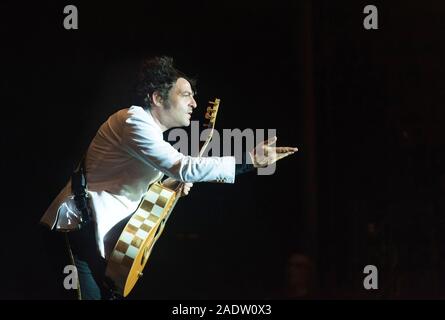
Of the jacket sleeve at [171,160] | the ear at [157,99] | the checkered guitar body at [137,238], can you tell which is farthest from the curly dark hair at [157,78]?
the checkered guitar body at [137,238]

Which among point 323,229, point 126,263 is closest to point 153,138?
point 126,263

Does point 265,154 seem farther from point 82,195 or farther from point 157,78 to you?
point 82,195

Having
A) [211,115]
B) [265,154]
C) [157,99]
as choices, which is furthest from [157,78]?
[265,154]

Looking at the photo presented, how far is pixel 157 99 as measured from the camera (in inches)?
96.9

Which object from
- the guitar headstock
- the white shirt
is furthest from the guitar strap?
the guitar headstock

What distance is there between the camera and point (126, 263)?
232cm

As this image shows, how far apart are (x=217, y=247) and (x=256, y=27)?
956 mm

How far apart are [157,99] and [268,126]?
618mm

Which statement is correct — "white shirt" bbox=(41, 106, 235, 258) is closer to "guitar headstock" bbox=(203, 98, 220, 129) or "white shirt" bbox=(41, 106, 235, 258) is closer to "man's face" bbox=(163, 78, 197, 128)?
"man's face" bbox=(163, 78, 197, 128)

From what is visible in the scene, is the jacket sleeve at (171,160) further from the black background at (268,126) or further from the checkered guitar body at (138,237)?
the black background at (268,126)

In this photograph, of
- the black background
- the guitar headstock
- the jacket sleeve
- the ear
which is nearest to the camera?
the jacket sleeve

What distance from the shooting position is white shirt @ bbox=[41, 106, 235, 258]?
2268mm

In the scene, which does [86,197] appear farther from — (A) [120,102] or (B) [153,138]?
(A) [120,102]

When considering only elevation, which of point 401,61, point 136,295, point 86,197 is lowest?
point 136,295
